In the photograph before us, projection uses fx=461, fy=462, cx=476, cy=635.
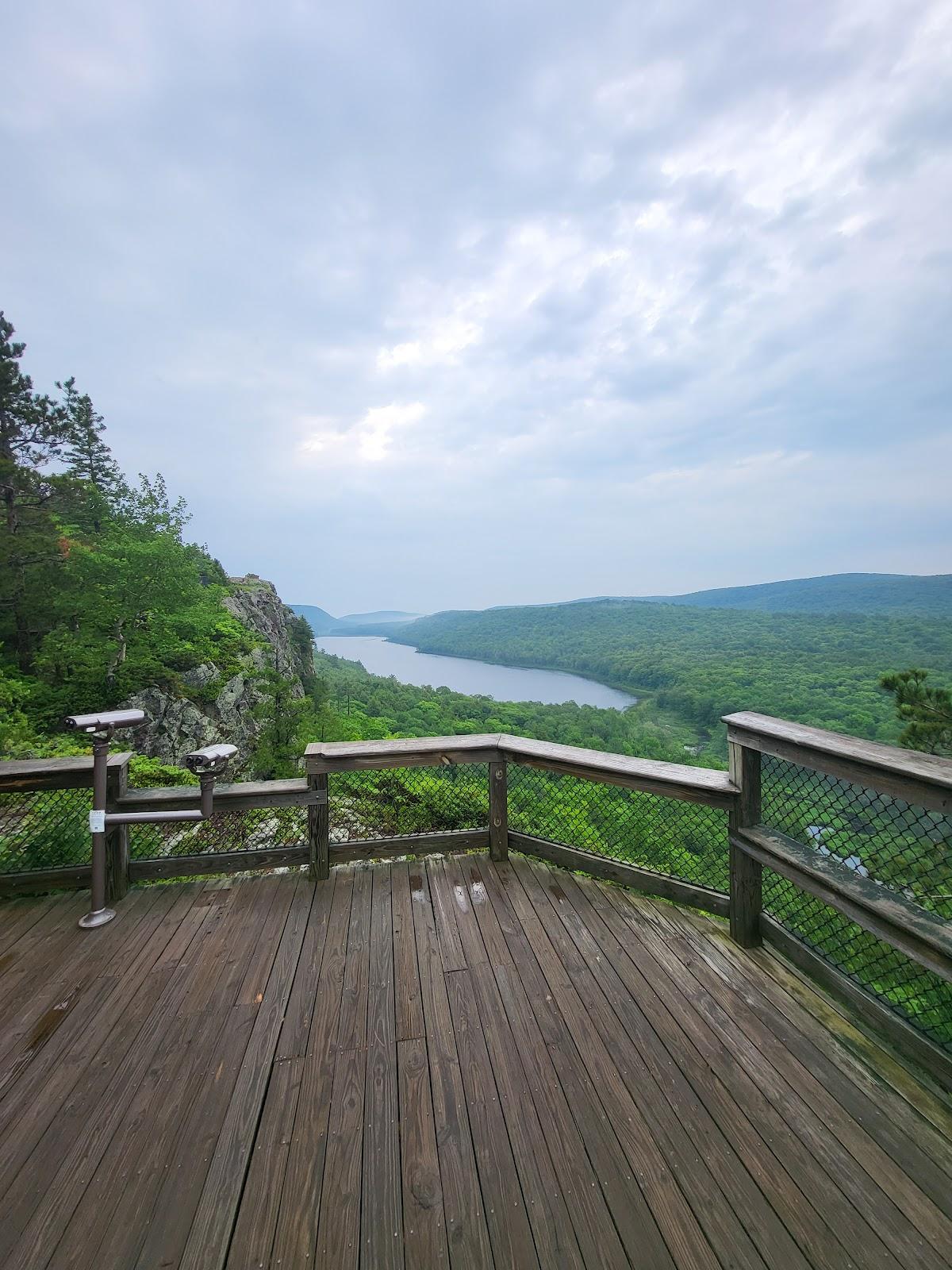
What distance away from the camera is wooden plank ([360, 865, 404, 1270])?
3.35 ft

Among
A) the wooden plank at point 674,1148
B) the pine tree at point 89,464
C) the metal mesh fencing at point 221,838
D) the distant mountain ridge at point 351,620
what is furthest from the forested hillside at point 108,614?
the distant mountain ridge at point 351,620

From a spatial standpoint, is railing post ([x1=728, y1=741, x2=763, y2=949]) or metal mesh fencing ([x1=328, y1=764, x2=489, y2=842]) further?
metal mesh fencing ([x1=328, y1=764, x2=489, y2=842])

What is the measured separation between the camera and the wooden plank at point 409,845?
2.72 m

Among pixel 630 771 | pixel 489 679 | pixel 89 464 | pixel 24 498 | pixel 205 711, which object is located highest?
pixel 89 464

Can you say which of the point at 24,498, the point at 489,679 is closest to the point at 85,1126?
the point at 24,498

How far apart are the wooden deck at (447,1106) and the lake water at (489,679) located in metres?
20.9

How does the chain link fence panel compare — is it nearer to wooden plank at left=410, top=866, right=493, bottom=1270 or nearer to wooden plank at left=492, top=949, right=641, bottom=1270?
wooden plank at left=410, top=866, right=493, bottom=1270

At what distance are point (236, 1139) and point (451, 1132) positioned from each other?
58cm

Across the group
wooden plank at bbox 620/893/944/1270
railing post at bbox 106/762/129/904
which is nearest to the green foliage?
railing post at bbox 106/762/129/904

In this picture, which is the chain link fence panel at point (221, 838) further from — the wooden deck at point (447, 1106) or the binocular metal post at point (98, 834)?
the wooden deck at point (447, 1106)

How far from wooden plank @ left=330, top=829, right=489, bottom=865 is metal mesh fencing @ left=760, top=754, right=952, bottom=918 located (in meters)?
1.58

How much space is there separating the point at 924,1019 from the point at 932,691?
424cm

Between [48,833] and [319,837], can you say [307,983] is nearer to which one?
[319,837]

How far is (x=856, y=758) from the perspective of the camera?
1538 millimetres
